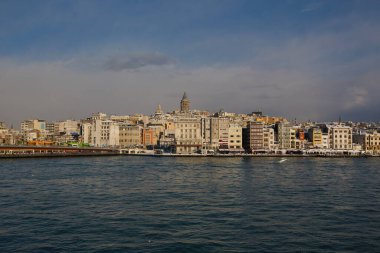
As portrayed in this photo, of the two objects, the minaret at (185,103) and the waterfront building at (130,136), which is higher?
the minaret at (185,103)

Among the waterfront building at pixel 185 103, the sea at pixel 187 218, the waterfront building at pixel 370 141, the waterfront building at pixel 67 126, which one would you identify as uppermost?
the waterfront building at pixel 185 103

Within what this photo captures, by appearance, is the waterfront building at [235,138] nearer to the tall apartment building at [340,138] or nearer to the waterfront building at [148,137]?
the waterfront building at [148,137]

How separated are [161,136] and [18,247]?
345 ft

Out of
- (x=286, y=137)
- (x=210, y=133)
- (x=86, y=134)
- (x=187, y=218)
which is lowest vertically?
(x=187, y=218)

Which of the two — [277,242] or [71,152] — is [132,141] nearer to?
[71,152]

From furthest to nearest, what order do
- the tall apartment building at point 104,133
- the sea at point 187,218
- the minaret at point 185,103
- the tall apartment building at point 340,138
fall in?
the minaret at point 185,103 < the tall apartment building at point 104,133 < the tall apartment building at point 340,138 < the sea at point 187,218

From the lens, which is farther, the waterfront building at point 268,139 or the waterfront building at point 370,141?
the waterfront building at point 370,141

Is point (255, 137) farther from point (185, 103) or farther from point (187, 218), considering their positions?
point (187, 218)

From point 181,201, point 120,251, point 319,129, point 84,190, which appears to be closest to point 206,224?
point 120,251

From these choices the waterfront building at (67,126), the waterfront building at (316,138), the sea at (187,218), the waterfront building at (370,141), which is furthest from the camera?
the waterfront building at (67,126)

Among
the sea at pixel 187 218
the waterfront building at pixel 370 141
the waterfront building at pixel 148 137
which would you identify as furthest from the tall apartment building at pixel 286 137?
the sea at pixel 187 218

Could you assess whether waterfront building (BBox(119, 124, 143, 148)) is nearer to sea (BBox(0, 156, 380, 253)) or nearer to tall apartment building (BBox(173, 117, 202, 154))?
tall apartment building (BBox(173, 117, 202, 154))

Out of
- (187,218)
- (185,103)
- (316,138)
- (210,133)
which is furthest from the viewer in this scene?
(185,103)

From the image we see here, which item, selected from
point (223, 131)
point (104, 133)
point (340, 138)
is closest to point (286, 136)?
point (340, 138)
